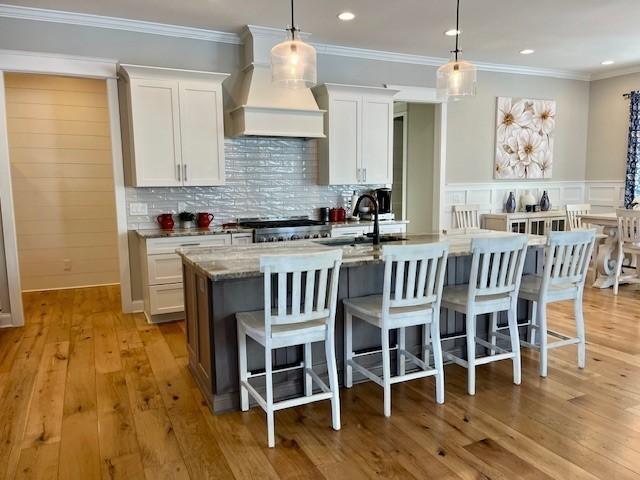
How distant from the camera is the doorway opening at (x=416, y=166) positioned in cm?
666

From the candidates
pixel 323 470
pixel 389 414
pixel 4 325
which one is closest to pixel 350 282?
pixel 389 414

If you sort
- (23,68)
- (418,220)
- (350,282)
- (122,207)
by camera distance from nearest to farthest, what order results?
(350,282), (23,68), (122,207), (418,220)

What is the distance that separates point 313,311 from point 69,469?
4.44ft

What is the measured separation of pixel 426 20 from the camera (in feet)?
15.3

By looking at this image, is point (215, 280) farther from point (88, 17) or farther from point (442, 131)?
point (442, 131)

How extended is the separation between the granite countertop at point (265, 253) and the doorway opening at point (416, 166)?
3.10 metres

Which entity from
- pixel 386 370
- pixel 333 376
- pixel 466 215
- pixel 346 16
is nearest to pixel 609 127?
pixel 466 215

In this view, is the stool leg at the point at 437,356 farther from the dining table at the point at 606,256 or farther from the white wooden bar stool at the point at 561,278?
the dining table at the point at 606,256

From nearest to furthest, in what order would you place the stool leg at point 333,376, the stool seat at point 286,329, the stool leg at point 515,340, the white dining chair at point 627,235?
the stool seat at point 286,329 → the stool leg at point 333,376 → the stool leg at point 515,340 → the white dining chair at point 627,235

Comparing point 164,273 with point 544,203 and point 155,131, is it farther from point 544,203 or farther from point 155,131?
point 544,203

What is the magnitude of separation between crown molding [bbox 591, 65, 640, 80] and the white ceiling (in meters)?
1.01

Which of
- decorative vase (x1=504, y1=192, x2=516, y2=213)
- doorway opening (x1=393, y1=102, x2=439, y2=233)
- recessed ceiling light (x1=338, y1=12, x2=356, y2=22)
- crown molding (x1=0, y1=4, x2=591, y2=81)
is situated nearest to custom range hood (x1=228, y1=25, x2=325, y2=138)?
crown molding (x1=0, y1=4, x2=591, y2=81)

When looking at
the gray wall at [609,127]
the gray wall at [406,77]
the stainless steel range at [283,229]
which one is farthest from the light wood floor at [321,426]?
the gray wall at [609,127]

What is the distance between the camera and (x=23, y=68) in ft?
14.0
